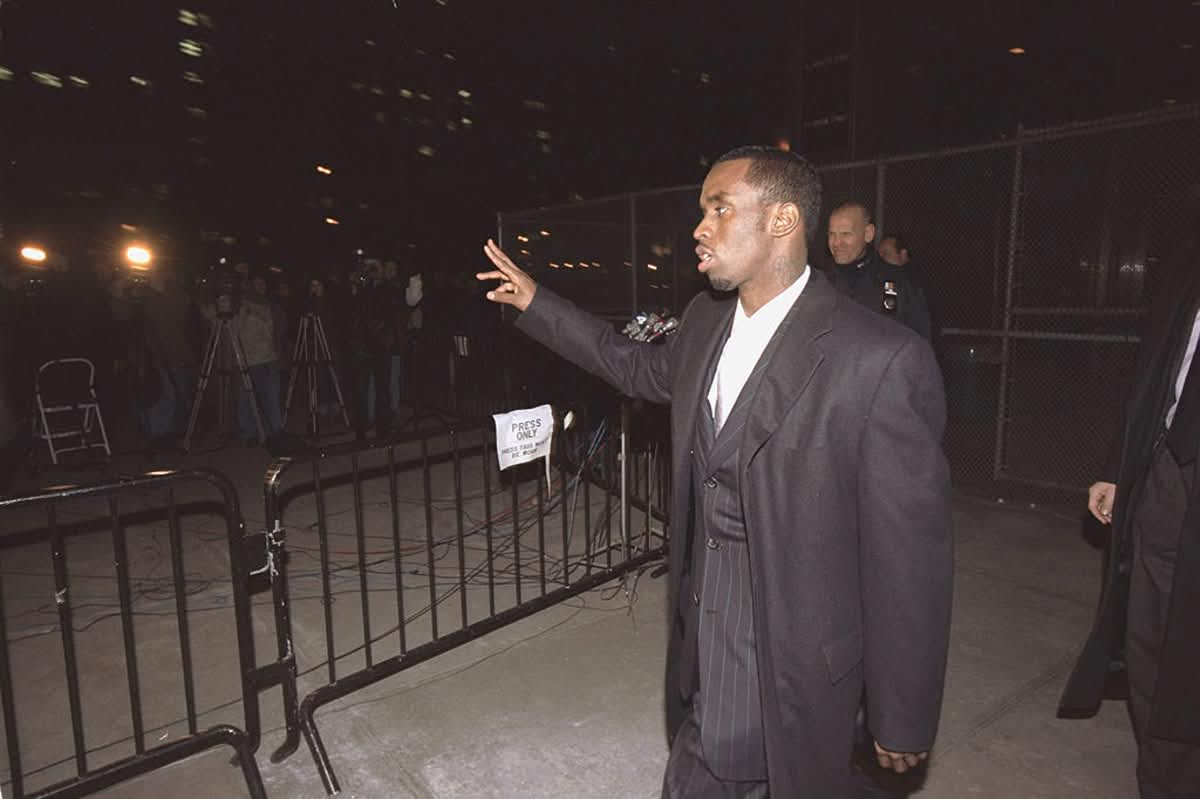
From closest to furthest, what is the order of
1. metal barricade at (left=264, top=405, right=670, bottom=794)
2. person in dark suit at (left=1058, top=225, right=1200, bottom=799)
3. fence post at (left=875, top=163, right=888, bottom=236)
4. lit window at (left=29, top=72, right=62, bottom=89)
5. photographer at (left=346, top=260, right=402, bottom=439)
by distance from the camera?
person in dark suit at (left=1058, top=225, right=1200, bottom=799) → metal barricade at (left=264, top=405, right=670, bottom=794) → fence post at (left=875, top=163, right=888, bottom=236) → photographer at (left=346, top=260, right=402, bottom=439) → lit window at (left=29, top=72, right=62, bottom=89)

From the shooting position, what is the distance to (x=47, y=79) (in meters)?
14.6

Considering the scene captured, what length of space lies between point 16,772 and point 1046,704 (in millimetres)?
4524

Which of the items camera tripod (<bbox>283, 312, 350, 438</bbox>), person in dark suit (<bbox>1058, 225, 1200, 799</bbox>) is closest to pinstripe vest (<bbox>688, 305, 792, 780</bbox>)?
person in dark suit (<bbox>1058, 225, 1200, 799</bbox>)

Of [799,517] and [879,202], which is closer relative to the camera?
[799,517]

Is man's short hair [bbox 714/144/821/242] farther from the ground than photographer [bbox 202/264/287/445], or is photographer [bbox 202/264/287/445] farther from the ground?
man's short hair [bbox 714/144/821/242]

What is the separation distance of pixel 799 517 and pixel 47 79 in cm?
1813

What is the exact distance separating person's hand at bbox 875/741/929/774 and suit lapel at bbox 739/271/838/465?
33.5 inches

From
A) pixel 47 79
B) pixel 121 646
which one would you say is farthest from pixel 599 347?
pixel 47 79

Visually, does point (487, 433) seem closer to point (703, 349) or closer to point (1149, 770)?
point (703, 349)

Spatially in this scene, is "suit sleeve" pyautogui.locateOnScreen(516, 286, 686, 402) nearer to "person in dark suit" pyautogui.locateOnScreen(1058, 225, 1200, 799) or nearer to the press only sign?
the press only sign

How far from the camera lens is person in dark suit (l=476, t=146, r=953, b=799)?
6.14 feet

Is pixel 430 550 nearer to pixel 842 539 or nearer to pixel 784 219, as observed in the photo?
pixel 842 539

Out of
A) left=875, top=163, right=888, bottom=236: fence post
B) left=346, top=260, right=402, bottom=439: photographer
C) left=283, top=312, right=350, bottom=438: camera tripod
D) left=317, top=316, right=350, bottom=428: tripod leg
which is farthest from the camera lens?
left=317, top=316, right=350, bottom=428: tripod leg

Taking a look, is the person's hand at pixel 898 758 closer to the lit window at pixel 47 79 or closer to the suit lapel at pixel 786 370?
the suit lapel at pixel 786 370
